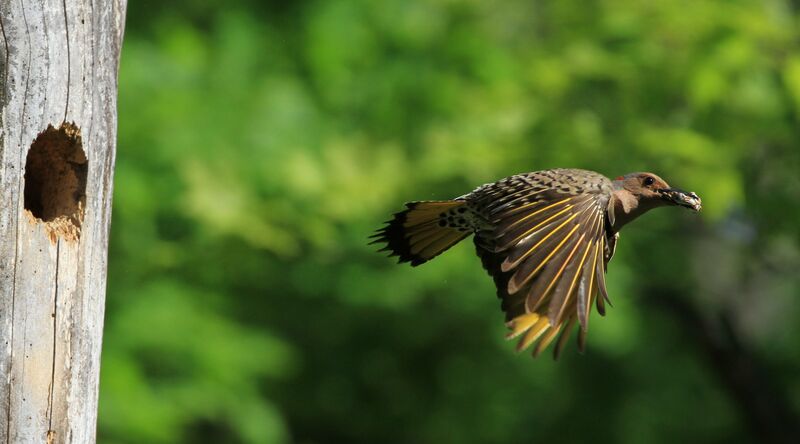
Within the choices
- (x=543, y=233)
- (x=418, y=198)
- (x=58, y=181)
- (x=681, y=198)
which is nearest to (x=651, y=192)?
(x=681, y=198)

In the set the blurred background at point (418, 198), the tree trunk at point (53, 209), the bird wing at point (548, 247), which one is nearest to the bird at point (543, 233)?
the bird wing at point (548, 247)

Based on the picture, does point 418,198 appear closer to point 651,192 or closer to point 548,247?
point 651,192

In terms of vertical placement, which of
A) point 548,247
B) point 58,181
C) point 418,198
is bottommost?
point 548,247

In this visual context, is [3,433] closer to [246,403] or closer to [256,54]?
[246,403]

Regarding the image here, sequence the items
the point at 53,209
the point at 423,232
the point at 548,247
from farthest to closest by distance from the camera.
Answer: the point at 423,232, the point at 548,247, the point at 53,209

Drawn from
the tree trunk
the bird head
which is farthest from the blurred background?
the tree trunk

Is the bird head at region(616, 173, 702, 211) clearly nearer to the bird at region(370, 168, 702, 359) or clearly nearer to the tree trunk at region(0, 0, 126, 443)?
the bird at region(370, 168, 702, 359)
